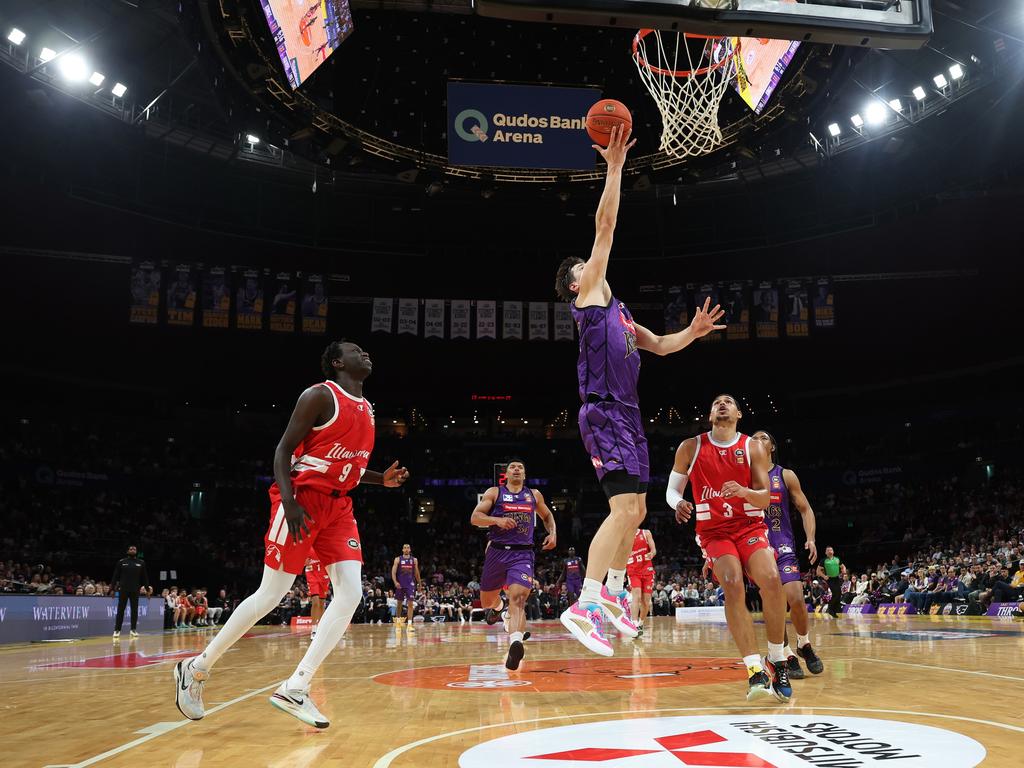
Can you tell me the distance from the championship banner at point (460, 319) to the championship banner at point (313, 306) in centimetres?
513

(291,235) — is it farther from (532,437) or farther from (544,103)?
(532,437)

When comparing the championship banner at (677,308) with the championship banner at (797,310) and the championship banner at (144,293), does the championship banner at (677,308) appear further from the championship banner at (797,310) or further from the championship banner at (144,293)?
the championship banner at (144,293)

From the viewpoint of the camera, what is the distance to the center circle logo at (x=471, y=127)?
18.5m

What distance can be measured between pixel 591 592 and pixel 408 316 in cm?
2702

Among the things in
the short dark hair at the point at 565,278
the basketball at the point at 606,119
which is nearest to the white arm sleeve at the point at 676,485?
the short dark hair at the point at 565,278

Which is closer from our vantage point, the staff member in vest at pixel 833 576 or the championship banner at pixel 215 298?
the staff member in vest at pixel 833 576

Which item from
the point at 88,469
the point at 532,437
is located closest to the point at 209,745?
the point at 88,469

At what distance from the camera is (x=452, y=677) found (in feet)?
25.6

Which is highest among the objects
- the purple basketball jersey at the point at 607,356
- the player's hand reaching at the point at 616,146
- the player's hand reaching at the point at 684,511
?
the player's hand reaching at the point at 616,146

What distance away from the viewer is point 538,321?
3212 cm

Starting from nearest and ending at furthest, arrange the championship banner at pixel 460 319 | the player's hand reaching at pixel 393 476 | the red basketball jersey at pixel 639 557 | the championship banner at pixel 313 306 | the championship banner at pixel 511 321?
1. the player's hand reaching at pixel 393 476
2. the red basketball jersey at pixel 639 557
3. the championship banner at pixel 313 306
4. the championship banner at pixel 511 321
5. the championship banner at pixel 460 319

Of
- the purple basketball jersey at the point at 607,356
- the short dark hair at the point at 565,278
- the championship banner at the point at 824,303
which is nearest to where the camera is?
Result: the purple basketball jersey at the point at 607,356

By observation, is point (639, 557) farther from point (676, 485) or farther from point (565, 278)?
point (565, 278)

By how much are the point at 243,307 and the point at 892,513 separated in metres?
28.5
